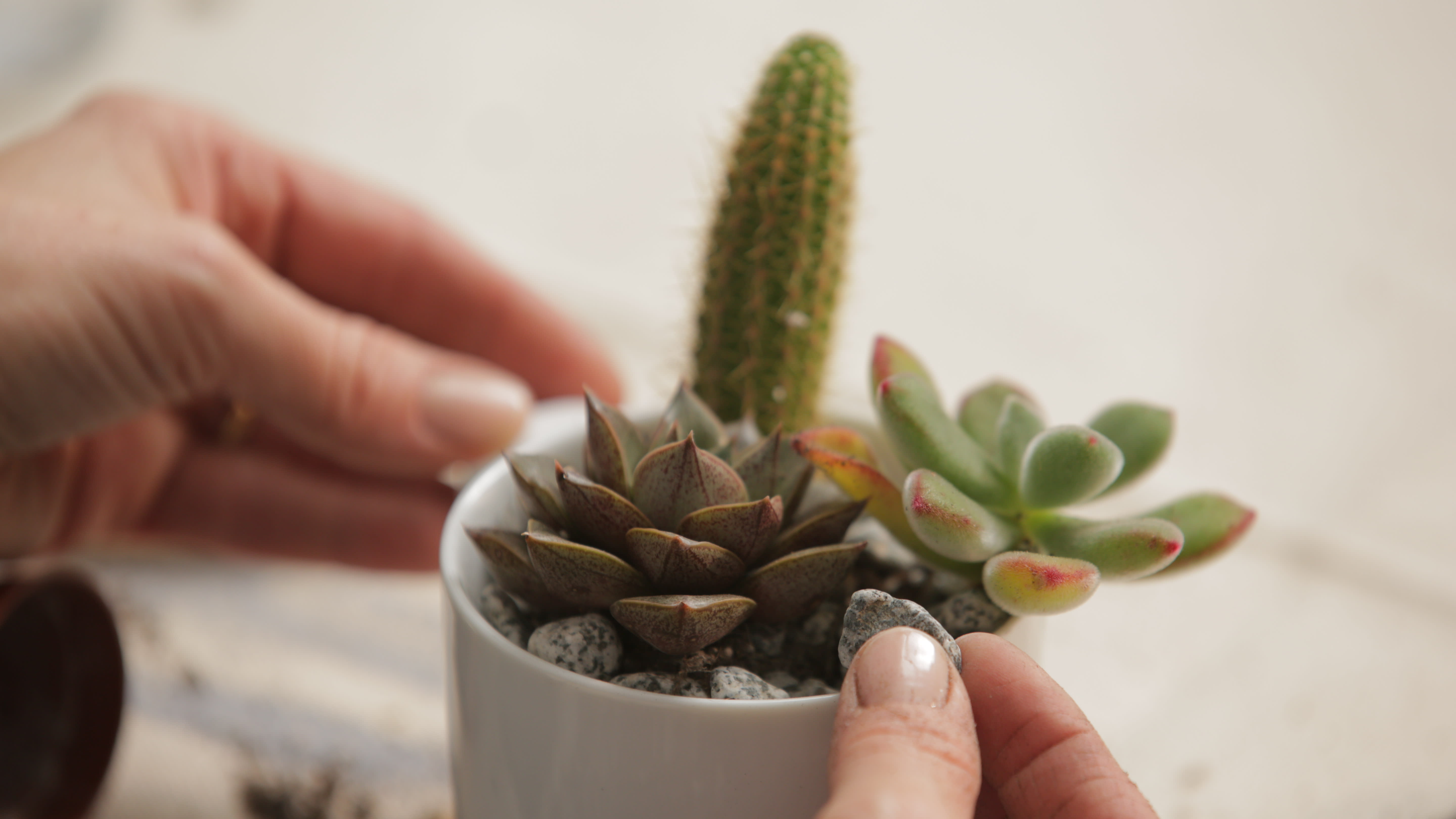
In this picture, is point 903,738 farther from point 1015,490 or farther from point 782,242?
point 782,242

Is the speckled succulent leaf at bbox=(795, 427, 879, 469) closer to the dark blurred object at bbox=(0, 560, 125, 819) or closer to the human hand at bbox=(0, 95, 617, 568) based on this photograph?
the human hand at bbox=(0, 95, 617, 568)

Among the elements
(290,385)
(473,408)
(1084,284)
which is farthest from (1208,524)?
(1084,284)

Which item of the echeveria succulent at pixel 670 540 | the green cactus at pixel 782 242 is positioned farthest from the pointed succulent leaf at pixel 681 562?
the green cactus at pixel 782 242

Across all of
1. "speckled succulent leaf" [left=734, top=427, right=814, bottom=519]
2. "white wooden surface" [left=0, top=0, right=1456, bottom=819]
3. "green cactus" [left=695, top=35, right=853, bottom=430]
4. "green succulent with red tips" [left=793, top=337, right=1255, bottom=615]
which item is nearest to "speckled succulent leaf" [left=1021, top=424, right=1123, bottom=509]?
"green succulent with red tips" [left=793, top=337, right=1255, bottom=615]

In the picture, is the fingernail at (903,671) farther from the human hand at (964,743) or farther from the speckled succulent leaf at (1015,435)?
the speckled succulent leaf at (1015,435)

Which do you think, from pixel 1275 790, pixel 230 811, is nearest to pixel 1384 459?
pixel 1275 790

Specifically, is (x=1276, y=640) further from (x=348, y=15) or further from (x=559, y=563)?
(x=348, y=15)
